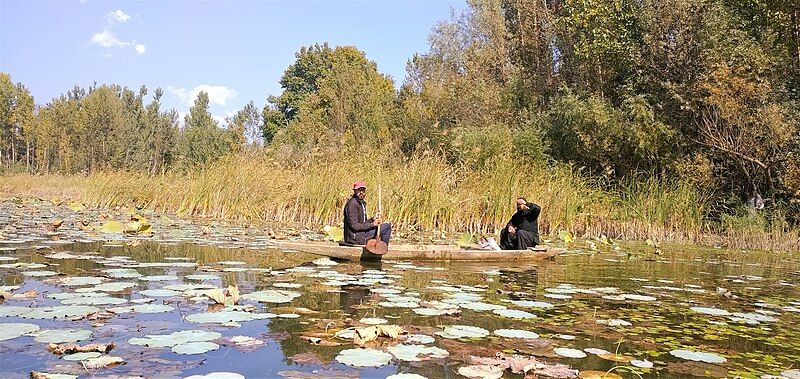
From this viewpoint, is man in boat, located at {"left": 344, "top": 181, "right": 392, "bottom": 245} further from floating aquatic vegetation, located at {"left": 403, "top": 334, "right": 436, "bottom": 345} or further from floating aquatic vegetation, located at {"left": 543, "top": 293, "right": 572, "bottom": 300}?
floating aquatic vegetation, located at {"left": 403, "top": 334, "right": 436, "bottom": 345}

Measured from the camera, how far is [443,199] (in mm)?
12727

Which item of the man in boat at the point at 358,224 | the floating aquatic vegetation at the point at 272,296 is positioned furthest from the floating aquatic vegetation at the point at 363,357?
the man in boat at the point at 358,224

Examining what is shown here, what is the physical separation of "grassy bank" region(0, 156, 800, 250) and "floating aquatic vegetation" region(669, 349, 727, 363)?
30.0 ft

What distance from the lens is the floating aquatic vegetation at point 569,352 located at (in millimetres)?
3260

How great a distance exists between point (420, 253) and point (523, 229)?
83.9 inches

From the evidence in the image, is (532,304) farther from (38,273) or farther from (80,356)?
(38,273)

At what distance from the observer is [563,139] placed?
20.8 m

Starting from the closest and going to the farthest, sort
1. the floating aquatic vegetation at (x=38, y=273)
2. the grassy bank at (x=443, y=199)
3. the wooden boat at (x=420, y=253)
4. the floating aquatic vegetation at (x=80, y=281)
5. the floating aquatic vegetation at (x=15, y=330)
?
1. the floating aquatic vegetation at (x=15, y=330)
2. the floating aquatic vegetation at (x=80, y=281)
3. the floating aquatic vegetation at (x=38, y=273)
4. the wooden boat at (x=420, y=253)
5. the grassy bank at (x=443, y=199)

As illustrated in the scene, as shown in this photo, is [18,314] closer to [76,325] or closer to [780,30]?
[76,325]

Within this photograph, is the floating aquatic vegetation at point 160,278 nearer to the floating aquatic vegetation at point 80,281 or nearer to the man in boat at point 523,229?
the floating aquatic vegetation at point 80,281

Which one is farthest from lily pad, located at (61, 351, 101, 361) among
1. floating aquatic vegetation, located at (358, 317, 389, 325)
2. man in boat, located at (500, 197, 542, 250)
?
man in boat, located at (500, 197, 542, 250)

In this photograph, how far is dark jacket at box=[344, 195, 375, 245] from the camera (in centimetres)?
761

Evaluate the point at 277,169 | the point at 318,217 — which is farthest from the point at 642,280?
the point at 277,169

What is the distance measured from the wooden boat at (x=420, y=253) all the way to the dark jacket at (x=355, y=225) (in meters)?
0.26
